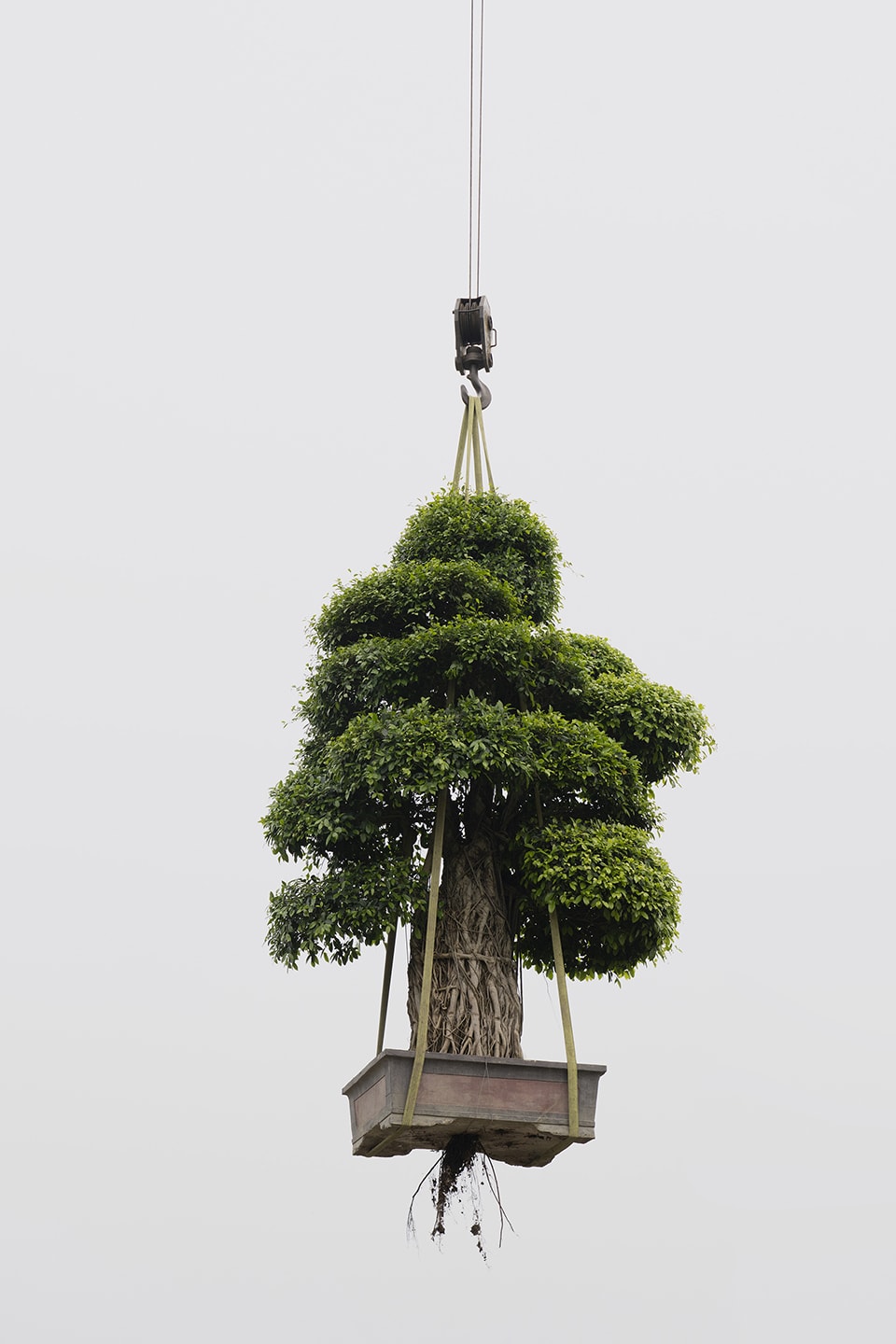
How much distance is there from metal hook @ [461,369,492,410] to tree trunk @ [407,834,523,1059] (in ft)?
8.15

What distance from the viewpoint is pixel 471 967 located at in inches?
324

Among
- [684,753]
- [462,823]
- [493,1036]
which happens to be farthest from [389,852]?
[684,753]

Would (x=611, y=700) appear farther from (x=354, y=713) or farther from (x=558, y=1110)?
(x=558, y=1110)

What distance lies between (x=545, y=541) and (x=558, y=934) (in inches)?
82.8

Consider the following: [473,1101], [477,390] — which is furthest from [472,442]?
[473,1101]

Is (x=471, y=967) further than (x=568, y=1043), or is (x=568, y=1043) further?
(x=471, y=967)

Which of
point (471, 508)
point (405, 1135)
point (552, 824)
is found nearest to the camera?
point (405, 1135)

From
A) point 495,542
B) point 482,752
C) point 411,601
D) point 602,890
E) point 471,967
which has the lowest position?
point 471,967

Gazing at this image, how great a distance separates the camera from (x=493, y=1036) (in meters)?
8.09

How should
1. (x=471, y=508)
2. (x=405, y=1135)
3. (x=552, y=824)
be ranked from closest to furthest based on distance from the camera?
(x=405, y=1135)
(x=552, y=824)
(x=471, y=508)

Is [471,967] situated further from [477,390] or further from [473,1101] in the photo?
[477,390]

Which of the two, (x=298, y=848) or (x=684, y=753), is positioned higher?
(x=684, y=753)

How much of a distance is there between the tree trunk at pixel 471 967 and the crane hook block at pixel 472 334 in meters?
2.70

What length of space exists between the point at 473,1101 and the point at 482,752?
1518 mm
